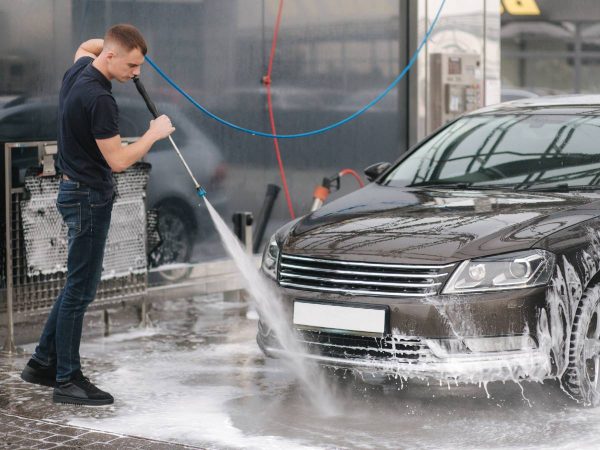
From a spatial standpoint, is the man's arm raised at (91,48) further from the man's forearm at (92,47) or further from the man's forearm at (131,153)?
the man's forearm at (131,153)

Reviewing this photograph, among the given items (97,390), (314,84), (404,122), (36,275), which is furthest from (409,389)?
(404,122)

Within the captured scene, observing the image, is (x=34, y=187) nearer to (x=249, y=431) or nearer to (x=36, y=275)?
(x=36, y=275)

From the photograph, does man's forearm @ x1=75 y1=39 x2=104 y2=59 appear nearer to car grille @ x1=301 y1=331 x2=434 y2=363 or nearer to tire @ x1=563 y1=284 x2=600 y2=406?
car grille @ x1=301 y1=331 x2=434 y2=363

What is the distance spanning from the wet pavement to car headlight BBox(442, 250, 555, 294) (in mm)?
578

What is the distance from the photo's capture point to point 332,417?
21.0ft

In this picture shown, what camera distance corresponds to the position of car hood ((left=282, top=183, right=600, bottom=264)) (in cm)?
620

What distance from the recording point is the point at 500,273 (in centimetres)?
610

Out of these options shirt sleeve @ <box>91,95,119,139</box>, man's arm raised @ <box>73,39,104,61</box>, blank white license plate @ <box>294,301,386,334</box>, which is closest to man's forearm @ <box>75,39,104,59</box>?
man's arm raised @ <box>73,39,104,61</box>

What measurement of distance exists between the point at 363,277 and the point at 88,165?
5.13 ft

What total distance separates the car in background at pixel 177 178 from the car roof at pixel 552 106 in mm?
2671

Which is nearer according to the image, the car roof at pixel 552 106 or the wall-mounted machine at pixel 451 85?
the car roof at pixel 552 106

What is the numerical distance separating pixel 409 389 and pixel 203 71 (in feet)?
13.5

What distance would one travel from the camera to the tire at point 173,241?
32.2 feet

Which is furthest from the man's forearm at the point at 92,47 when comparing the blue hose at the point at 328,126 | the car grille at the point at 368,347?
the blue hose at the point at 328,126
